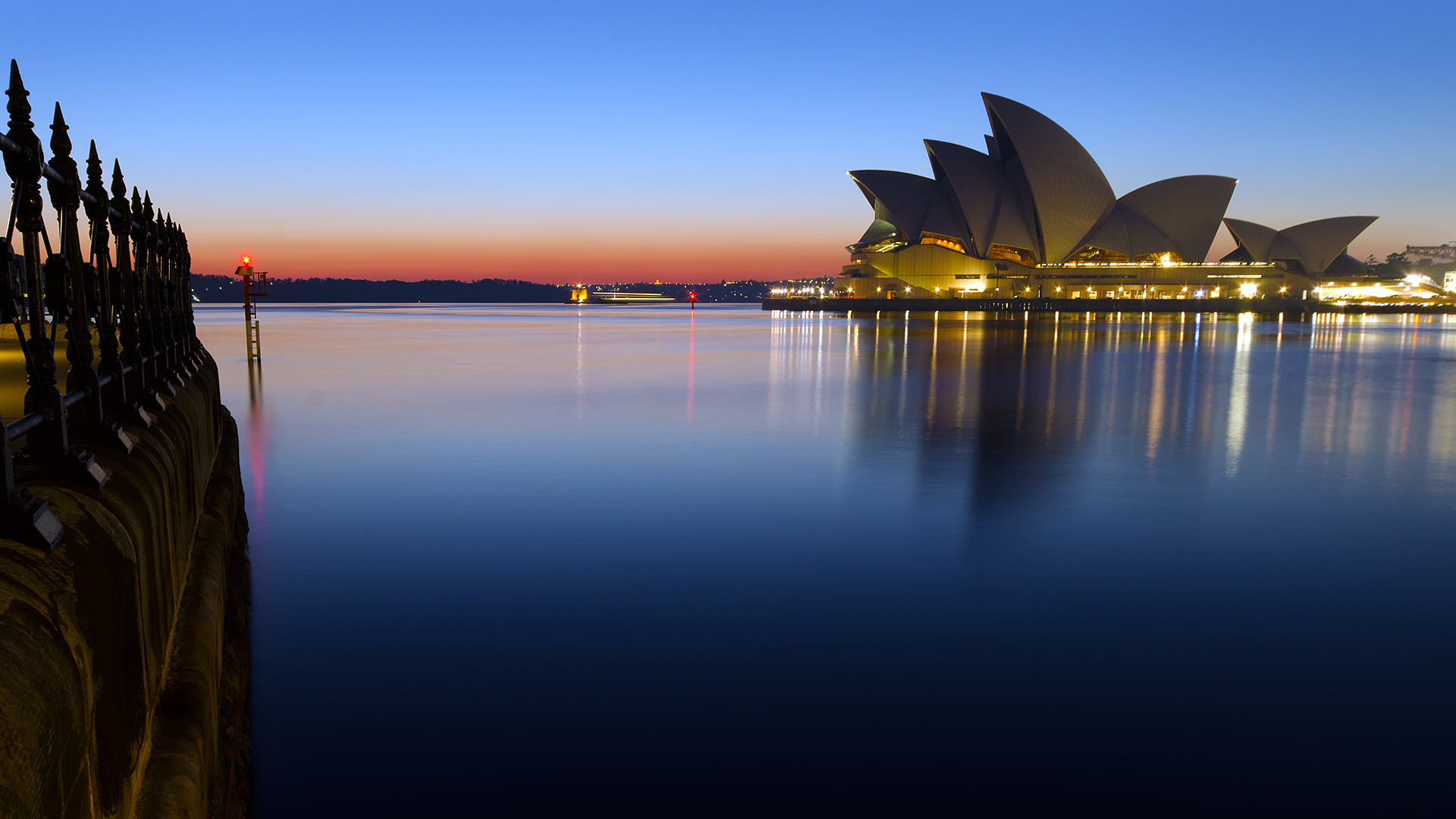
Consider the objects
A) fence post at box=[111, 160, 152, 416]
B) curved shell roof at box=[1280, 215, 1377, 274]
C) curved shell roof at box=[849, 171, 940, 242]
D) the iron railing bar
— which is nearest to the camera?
the iron railing bar

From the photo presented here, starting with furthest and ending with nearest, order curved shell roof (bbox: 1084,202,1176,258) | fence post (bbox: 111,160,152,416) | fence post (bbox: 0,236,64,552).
→ curved shell roof (bbox: 1084,202,1176,258) < fence post (bbox: 111,160,152,416) < fence post (bbox: 0,236,64,552)

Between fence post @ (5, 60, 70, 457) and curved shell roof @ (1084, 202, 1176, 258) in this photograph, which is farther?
curved shell roof @ (1084, 202, 1176, 258)

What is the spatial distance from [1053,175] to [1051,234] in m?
5.30

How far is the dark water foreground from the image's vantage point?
2.83 metres

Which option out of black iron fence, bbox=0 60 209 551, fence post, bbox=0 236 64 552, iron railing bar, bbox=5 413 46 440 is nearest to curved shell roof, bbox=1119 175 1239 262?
black iron fence, bbox=0 60 209 551

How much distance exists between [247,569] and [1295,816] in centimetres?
473

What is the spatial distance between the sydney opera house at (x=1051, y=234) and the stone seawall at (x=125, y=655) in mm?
58917

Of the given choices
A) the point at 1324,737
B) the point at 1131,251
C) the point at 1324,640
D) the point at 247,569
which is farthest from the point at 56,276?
the point at 1131,251

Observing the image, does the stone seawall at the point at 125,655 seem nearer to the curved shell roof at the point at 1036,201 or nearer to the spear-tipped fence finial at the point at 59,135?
the spear-tipped fence finial at the point at 59,135

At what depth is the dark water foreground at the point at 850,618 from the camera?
9.29 feet

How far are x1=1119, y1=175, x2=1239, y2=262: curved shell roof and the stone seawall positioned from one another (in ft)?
247

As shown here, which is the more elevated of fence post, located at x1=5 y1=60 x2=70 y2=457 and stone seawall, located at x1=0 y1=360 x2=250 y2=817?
fence post, located at x1=5 y1=60 x2=70 y2=457

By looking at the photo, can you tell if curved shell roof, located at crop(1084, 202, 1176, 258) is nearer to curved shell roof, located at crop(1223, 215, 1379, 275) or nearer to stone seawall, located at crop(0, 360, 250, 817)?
curved shell roof, located at crop(1223, 215, 1379, 275)

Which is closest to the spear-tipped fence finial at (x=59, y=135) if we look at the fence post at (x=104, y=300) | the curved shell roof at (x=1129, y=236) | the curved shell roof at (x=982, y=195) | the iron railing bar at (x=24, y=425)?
the fence post at (x=104, y=300)
